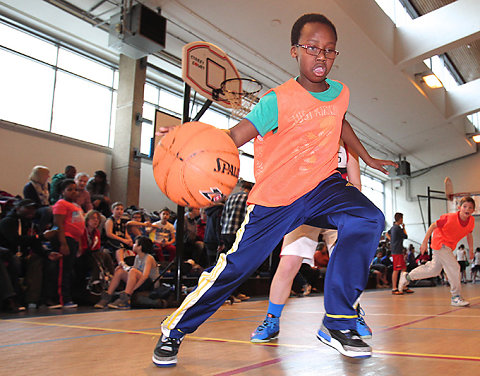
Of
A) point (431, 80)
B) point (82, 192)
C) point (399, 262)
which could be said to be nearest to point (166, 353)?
point (82, 192)

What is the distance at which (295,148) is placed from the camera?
1.95 meters

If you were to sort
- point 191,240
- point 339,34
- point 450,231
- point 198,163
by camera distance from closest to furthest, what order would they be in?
point 198,163 < point 450,231 < point 191,240 < point 339,34

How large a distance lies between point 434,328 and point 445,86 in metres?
14.9

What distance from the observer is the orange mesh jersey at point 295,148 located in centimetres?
190

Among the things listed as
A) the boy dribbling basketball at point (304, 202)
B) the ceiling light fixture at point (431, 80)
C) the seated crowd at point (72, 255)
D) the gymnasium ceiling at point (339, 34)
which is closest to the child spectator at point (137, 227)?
the seated crowd at point (72, 255)

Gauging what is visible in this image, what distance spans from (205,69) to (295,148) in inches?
147

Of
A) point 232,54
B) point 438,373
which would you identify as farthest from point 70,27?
point 438,373

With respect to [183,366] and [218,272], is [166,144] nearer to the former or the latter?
[218,272]

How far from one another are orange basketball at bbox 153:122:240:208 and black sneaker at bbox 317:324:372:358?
0.74 meters

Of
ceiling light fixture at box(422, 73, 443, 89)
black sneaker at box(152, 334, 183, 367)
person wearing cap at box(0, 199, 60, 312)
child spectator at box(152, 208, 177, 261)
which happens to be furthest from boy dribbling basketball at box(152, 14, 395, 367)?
ceiling light fixture at box(422, 73, 443, 89)

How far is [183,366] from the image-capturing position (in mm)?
1616

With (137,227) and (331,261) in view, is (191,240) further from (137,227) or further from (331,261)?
(331,261)

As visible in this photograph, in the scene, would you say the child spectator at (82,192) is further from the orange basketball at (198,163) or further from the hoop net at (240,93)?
the orange basketball at (198,163)

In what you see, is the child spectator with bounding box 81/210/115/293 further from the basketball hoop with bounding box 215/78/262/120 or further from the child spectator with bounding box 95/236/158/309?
the basketball hoop with bounding box 215/78/262/120
